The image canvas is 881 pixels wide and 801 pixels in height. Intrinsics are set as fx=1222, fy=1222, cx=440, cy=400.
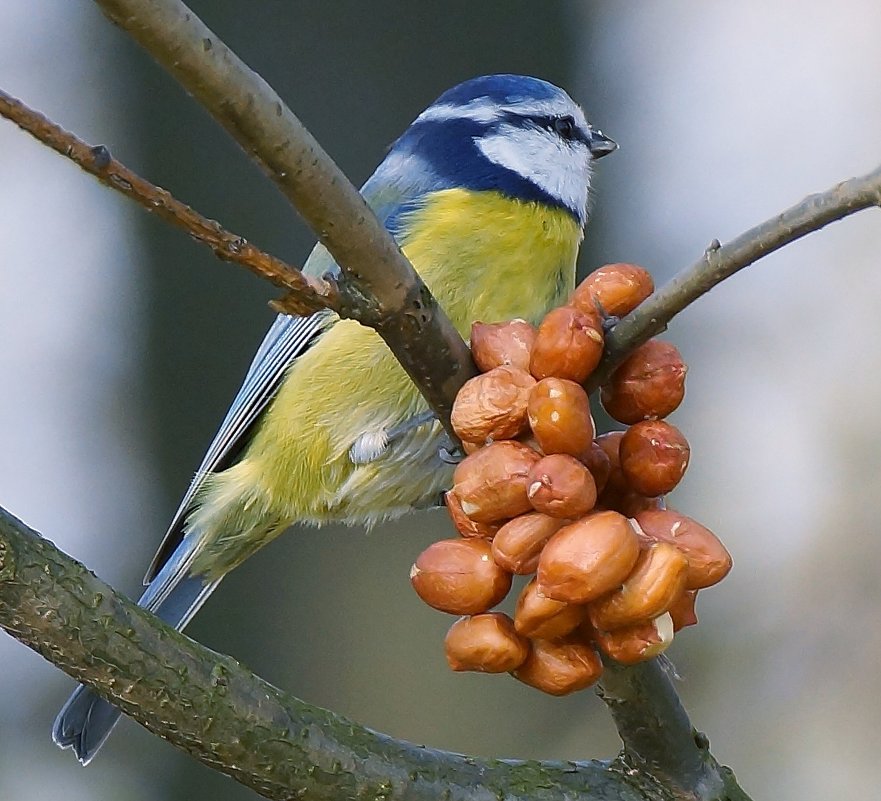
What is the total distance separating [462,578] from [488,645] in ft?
0.17

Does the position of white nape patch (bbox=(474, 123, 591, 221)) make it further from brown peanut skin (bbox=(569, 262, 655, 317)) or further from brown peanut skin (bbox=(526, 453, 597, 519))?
brown peanut skin (bbox=(526, 453, 597, 519))

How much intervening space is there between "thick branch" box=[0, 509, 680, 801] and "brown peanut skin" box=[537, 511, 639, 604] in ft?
0.87

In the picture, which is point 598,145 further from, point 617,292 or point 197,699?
point 197,699

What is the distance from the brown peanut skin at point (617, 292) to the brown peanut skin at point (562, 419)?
90 mm

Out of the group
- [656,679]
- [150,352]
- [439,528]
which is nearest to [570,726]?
[439,528]

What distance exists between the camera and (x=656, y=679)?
105 cm

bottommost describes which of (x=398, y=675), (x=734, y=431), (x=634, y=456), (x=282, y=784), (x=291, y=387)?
(x=398, y=675)

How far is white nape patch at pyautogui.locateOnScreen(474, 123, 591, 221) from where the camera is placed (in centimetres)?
184

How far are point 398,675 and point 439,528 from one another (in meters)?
0.31

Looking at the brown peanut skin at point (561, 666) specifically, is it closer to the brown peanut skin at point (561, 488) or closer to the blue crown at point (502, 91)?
the brown peanut skin at point (561, 488)

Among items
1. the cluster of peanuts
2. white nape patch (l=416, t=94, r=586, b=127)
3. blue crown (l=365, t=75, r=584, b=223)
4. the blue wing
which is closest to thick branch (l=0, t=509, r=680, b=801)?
the cluster of peanuts

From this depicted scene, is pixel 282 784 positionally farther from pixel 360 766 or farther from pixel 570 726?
pixel 570 726

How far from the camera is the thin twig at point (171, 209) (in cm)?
73

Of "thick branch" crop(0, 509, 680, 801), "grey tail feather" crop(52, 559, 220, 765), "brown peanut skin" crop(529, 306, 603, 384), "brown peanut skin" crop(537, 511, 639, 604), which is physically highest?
"brown peanut skin" crop(529, 306, 603, 384)
